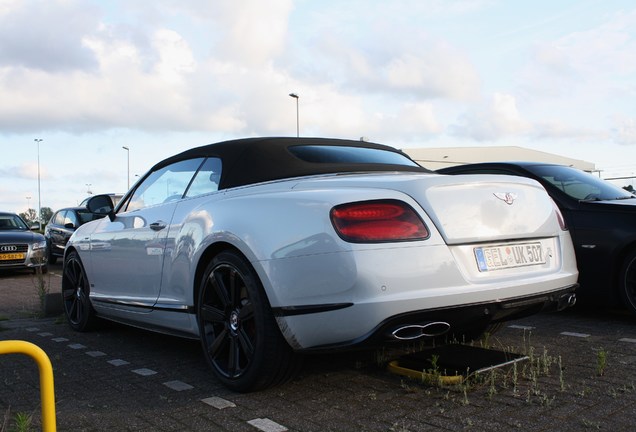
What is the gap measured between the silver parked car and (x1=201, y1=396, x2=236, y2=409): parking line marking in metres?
0.14

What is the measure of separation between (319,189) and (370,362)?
4.53ft

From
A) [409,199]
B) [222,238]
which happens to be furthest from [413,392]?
[222,238]

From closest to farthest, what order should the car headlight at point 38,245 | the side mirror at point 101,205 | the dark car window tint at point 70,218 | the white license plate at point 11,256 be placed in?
the side mirror at point 101,205, the white license plate at point 11,256, the car headlight at point 38,245, the dark car window tint at point 70,218

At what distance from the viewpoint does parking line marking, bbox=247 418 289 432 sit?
3.01 meters

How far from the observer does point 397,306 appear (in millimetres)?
3031

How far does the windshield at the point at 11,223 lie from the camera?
556 inches

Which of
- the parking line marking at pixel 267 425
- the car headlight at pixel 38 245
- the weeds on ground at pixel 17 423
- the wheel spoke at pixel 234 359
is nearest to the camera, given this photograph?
the weeds on ground at pixel 17 423

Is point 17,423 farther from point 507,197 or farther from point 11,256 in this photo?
point 11,256

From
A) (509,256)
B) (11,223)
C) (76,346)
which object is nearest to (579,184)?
(509,256)

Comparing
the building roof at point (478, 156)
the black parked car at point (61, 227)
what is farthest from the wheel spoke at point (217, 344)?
the building roof at point (478, 156)

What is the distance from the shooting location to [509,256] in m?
3.43

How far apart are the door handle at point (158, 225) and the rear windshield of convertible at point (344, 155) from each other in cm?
103

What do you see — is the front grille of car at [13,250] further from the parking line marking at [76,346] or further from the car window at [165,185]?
the car window at [165,185]

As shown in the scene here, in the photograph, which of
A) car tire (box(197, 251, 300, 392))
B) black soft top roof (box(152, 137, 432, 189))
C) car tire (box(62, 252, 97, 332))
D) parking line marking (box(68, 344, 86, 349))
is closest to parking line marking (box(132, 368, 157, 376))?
car tire (box(197, 251, 300, 392))
